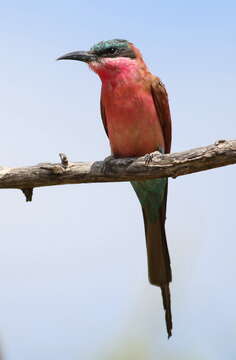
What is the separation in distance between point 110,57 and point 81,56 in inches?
6.3

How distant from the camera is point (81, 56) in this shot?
11.8 feet

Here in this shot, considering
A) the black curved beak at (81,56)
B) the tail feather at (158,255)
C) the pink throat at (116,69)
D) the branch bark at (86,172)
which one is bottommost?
the tail feather at (158,255)

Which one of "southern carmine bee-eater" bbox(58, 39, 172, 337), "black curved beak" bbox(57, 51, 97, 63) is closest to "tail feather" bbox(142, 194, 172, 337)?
"southern carmine bee-eater" bbox(58, 39, 172, 337)

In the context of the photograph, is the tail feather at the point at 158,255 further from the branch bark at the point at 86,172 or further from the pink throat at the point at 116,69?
the pink throat at the point at 116,69

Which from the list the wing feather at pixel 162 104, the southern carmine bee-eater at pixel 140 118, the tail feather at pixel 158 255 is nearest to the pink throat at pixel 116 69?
the southern carmine bee-eater at pixel 140 118

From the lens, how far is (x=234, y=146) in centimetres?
263

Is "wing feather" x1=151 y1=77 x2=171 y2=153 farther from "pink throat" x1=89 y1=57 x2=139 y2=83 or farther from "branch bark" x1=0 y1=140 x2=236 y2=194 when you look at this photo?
"branch bark" x1=0 y1=140 x2=236 y2=194

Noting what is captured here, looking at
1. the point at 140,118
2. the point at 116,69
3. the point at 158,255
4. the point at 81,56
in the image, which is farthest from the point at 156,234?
the point at 81,56

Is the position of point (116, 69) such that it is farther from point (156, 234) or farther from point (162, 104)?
point (156, 234)

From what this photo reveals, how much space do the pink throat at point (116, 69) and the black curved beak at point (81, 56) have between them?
0.03m

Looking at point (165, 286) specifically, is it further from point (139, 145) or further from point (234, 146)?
point (234, 146)

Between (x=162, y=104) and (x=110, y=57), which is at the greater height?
(x=110, y=57)

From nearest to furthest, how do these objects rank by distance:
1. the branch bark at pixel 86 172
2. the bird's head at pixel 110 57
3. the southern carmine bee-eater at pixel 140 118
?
the branch bark at pixel 86 172, the southern carmine bee-eater at pixel 140 118, the bird's head at pixel 110 57

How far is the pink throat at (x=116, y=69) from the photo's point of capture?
350cm
